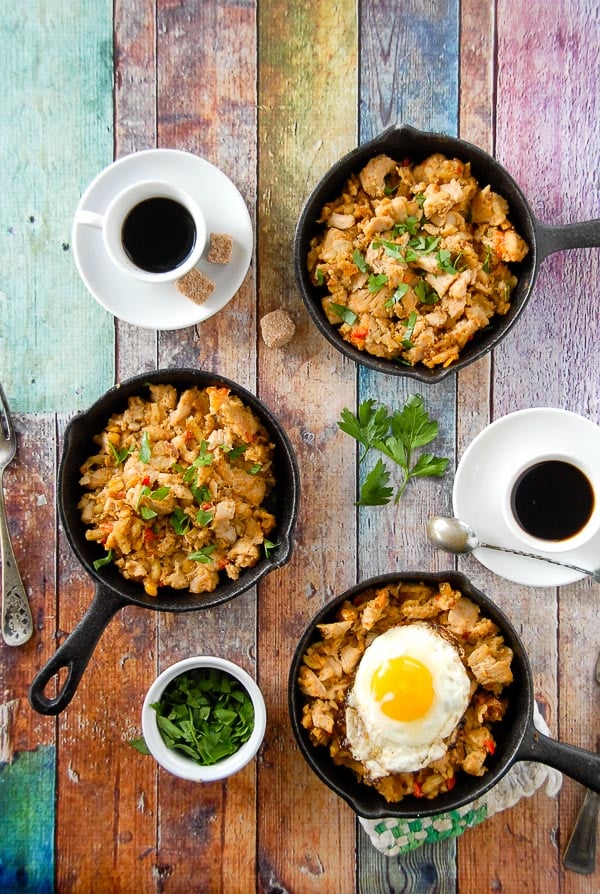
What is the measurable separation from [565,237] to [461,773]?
1.68m

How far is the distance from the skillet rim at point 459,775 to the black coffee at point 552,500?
32cm

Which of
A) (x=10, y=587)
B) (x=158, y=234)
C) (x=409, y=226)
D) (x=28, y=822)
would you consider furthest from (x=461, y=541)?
(x=28, y=822)

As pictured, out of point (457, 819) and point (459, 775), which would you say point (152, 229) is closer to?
point (459, 775)

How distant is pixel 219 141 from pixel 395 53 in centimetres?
67

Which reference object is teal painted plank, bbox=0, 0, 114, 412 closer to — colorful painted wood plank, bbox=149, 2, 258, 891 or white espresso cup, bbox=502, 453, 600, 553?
colorful painted wood plank, bbox=149, 2, 258, 891

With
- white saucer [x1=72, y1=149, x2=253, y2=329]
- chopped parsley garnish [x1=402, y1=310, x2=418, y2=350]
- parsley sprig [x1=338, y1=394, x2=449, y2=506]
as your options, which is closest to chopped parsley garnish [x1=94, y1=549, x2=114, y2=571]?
white saucer [x1=72, y1=149, x2=253, y2=329]

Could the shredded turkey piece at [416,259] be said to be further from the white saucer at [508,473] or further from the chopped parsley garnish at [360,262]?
the white saucer at [508,473]

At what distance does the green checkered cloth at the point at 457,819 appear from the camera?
2762 mm

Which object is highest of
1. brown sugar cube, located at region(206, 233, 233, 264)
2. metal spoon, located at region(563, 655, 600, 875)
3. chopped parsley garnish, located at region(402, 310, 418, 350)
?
brown sugar cube, located at region(206, 233, 233, 264)

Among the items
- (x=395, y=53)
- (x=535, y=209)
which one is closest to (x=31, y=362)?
(x=395, y=53)

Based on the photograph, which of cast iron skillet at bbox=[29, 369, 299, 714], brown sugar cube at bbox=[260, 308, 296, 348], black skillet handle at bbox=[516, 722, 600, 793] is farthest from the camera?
brown sugar cube at bbox=[260, 308, 296, 348]

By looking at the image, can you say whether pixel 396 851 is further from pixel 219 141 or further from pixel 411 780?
pixel 219 141

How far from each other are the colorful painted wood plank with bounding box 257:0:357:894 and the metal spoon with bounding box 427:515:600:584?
310 millimetres

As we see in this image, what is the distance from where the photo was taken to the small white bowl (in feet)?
8.21
